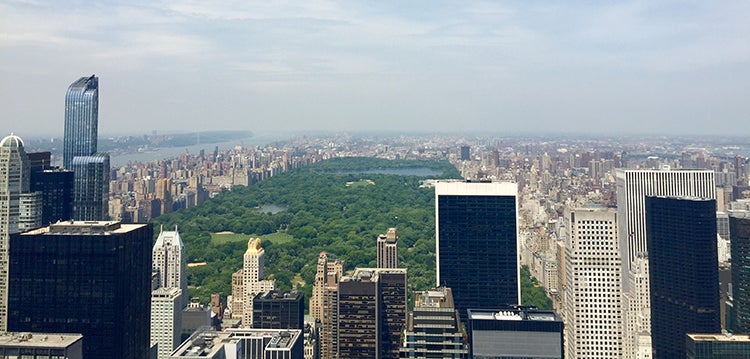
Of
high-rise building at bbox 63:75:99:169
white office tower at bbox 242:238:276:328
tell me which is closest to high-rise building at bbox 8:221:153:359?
white office tower at bbox 242:238:276:328

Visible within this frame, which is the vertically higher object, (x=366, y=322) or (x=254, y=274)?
(x=254, y=274)

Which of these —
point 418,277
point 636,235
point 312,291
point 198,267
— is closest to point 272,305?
point 312,291

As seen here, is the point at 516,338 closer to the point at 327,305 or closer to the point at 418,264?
the point at 327,305

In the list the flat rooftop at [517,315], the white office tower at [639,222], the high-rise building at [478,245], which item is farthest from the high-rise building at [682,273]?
the flat rooftop at [517,315]

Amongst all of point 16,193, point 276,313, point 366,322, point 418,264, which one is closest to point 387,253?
point 418,264

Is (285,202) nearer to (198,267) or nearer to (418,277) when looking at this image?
(198,267)

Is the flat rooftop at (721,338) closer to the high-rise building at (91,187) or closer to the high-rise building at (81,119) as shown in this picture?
the high-rise building at (91,187)
